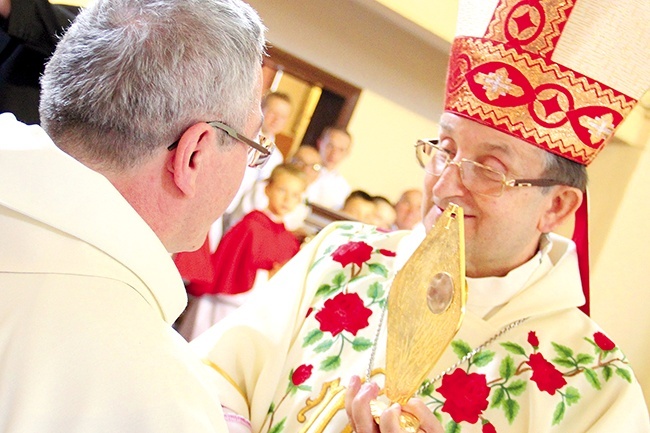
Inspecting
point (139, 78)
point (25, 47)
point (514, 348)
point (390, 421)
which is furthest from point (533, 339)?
point (25, 47)

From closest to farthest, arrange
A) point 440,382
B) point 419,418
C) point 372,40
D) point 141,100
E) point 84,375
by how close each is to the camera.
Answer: point 84,375, point 141,100, point 419,418, point 440,382, point 372,40

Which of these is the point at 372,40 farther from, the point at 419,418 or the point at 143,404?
the point at 143,404

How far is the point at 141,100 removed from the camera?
138cm

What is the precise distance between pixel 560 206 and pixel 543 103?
280 mm

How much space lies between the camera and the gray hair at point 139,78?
139cm

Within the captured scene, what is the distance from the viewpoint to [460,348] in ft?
7.58

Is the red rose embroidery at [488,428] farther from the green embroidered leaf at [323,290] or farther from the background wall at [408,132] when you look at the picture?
the background wall at [408,132]

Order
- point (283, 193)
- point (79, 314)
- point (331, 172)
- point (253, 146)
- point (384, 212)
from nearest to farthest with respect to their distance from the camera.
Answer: point (79, 314) < point (253, 146) < point (283, 193) < point (331, 172) < point (384, 212)

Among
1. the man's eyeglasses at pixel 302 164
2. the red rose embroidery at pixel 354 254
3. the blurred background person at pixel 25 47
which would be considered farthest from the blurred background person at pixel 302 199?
the red rose embroidery at pixel 354 254

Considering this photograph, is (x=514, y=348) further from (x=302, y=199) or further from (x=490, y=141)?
(x=302, y=199)

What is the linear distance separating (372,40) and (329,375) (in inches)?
134

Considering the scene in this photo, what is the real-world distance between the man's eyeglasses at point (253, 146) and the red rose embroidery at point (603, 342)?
1.06m

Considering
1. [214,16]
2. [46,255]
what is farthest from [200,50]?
[46,255]

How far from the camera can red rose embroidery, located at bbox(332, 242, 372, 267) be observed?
2592 mm
